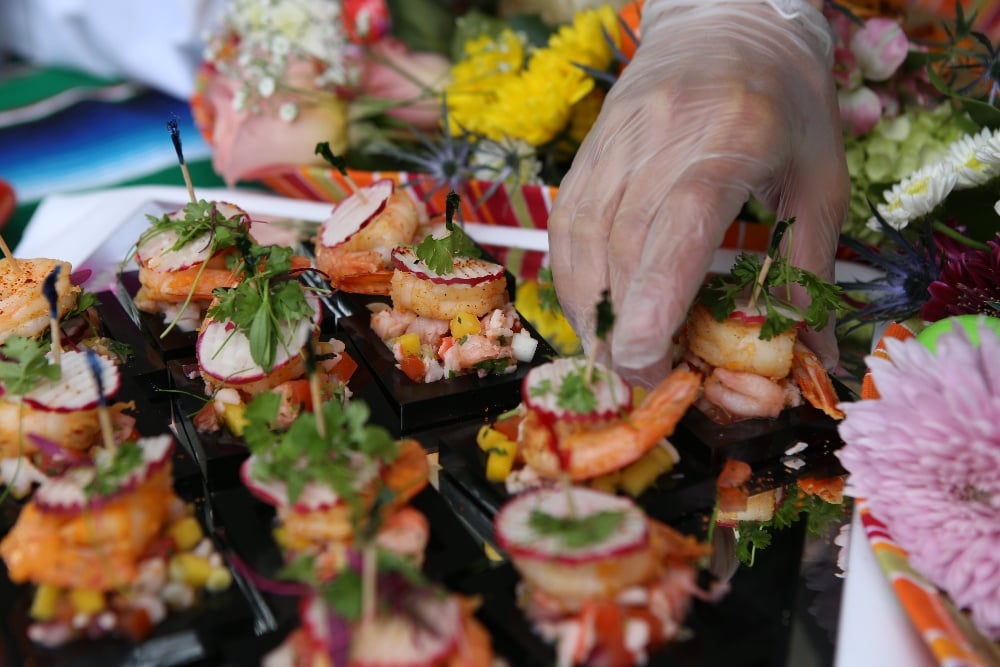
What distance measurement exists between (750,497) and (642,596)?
1.73 feet

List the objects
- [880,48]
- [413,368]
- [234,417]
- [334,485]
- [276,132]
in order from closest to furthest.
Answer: [334,485], [234,417], [413,368], [880,48], [276,132]

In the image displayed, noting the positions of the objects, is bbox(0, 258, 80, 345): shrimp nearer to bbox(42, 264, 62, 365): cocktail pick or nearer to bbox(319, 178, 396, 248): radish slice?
bbox(42, 264, 62, 365): cocktail pick

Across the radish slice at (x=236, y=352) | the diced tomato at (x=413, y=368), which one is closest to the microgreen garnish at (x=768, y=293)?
the diced tomato at (x=413, y=368)

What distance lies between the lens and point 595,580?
1.34m

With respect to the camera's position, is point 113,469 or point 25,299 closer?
point 113,469

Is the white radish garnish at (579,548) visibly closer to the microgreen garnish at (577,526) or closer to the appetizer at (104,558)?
the microgreen garnish at (577,526)

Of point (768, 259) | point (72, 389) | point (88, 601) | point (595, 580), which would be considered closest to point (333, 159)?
point (72, 389)

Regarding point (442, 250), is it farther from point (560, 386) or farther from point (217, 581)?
point (217, 581)

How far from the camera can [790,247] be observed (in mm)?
2162

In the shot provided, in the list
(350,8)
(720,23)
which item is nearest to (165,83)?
(350,8)

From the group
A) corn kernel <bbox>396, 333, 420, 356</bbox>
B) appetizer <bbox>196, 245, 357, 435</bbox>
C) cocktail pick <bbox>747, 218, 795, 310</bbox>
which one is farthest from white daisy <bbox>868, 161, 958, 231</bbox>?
appetizer <bbox>196, 245, 357, 435</bbox>

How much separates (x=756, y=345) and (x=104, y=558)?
1.28 m

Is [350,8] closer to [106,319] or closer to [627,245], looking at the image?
[106,319]

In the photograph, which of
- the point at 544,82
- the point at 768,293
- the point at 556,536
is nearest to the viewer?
the point at 556,536
